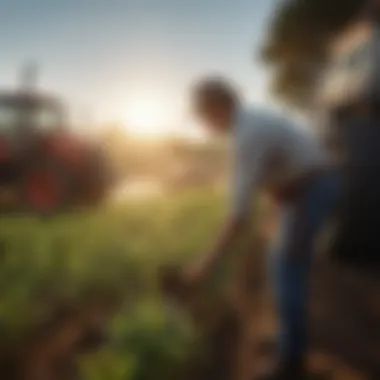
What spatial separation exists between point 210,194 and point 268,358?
671 mm

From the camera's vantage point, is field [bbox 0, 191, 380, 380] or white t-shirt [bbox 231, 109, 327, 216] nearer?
white t-shirt [bbox 231, 109, 327, 216]

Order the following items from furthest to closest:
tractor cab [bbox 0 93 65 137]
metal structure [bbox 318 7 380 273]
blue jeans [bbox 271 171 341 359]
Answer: blue jeans [bbox 271 171 341 359] < metal structure [bbox 318 7 380 273] < tractor cab [bbox 0 93 65 137]

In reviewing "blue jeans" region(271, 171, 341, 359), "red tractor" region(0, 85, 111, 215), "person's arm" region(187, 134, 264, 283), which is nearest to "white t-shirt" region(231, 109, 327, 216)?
"person's arm" region(187, 134, 264, 283)

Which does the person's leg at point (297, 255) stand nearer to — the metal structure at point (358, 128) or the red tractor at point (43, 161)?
the metal structure at point (358, 128)

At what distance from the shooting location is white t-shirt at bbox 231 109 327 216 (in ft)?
6.15

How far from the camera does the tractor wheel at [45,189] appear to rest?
1.73m

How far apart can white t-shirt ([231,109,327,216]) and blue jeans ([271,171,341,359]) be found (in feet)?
0.37

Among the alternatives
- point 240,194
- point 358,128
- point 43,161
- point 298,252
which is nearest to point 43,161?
point 43,161

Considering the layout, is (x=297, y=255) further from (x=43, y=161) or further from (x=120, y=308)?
(x=43, y=161)

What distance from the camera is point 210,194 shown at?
7.38 feet

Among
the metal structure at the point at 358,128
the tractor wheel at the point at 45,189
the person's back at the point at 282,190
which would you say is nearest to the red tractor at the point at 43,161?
the tractor wheel at the point at 45,189

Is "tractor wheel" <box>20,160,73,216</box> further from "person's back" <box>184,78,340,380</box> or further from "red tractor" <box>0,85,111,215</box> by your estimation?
"person's back" <box>184,78,340,380</box>

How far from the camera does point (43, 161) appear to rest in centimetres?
177

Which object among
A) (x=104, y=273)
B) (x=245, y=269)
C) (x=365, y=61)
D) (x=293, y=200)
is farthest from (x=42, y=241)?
(x=245, y=269)
